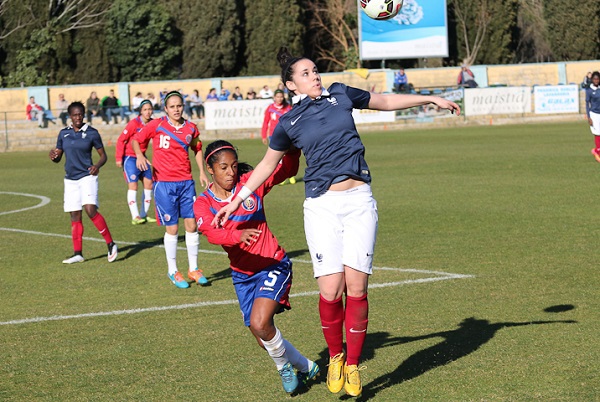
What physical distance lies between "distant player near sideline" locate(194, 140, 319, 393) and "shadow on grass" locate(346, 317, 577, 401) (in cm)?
50

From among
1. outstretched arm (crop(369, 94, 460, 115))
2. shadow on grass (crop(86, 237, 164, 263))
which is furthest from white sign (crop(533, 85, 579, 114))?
outstretched arm (crop(369, 94, 460, 115))

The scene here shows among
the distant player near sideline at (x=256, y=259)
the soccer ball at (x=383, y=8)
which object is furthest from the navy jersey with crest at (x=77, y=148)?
the distant player near sideline at (x=256, y=259)

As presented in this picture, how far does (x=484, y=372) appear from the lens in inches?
277

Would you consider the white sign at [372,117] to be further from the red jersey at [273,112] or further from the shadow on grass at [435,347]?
the shadow on grass at [435,347]

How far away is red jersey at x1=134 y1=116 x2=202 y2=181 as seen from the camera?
11.9m

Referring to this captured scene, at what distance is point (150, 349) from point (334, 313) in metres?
2.15

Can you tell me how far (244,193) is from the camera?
6.54 meters

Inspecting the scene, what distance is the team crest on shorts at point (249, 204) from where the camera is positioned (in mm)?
6965

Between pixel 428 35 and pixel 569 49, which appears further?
pixel 569 49

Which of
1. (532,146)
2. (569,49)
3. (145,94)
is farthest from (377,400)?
(569,49)

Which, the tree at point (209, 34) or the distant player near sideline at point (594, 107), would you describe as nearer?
the distant player near sideline at point (594, 107)

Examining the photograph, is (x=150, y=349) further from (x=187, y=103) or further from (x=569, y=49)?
(x=569, y=49)

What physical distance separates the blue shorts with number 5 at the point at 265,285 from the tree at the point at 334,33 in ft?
186

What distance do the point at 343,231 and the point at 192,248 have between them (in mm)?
5457
